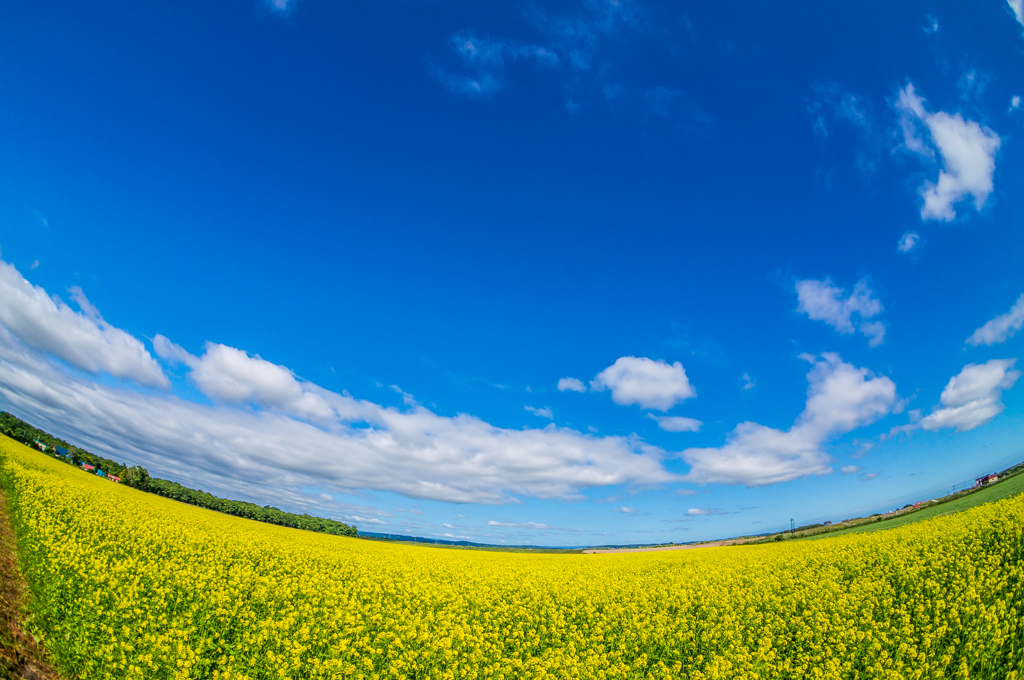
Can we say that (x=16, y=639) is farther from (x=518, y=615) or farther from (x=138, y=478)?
(x=138, y=478)

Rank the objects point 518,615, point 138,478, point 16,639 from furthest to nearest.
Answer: point 138,478
point 518,615
point 16,639

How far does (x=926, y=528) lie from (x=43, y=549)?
149 ft

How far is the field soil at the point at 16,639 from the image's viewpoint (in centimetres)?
860

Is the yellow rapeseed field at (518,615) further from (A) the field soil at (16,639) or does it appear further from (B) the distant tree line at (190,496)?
(B) the distant tree line at (190,496)

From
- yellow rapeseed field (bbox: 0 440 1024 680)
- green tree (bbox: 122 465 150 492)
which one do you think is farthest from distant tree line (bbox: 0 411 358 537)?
yellow rapeseed field (bbox: 0 440 1024 680)

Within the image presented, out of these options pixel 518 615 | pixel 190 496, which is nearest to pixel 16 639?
pixel 518 615

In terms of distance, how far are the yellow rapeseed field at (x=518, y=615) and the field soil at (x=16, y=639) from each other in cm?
32

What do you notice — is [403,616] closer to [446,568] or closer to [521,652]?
[521,652]

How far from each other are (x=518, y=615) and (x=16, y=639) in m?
13.9

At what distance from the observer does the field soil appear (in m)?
8.60

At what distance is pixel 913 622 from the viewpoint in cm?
1177

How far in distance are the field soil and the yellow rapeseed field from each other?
321 millimetres

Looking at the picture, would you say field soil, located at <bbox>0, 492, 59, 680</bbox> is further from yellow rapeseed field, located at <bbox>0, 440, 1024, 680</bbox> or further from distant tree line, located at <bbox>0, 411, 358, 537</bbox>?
distant tree line, located at <bbox>0, 411, 358, 537</bbox>

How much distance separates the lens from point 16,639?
387 inches
